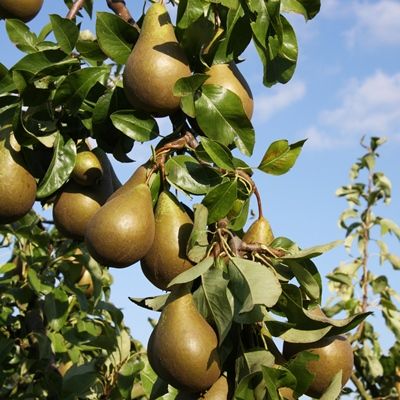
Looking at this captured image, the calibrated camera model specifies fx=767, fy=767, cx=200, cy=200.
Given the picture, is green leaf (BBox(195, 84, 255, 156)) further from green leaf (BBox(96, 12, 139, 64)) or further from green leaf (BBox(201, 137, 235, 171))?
green leaf (BBox(96, 12, 139, 64))

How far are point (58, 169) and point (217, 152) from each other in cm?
40

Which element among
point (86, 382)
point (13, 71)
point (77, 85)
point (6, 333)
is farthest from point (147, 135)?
point (6, 333)

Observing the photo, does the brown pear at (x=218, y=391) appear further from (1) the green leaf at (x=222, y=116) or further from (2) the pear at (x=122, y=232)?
(1) the green leaf at (x=222, y=116)

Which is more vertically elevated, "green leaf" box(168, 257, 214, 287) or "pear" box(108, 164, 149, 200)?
"pear" box(108, 164, 149, 200)

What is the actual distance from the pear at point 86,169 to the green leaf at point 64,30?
26 centimetres

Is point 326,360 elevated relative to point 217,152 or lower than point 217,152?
lower

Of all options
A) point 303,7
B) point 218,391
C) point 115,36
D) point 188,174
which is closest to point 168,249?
point 188,174

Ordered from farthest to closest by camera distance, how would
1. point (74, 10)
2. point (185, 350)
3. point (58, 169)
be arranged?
1. point (74, 10)
2. point (58, 169)
3. point (185, 350)

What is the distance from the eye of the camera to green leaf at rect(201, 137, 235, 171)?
157 cm

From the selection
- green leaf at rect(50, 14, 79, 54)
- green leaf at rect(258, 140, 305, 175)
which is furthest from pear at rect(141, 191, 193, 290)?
green leaf at rect(50, 14, 79, 54)

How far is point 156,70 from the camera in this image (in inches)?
62.3

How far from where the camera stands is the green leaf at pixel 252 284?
4.55 ft

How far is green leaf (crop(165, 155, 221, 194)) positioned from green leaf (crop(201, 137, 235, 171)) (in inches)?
2.4

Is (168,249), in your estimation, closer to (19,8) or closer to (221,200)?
(221,200)
